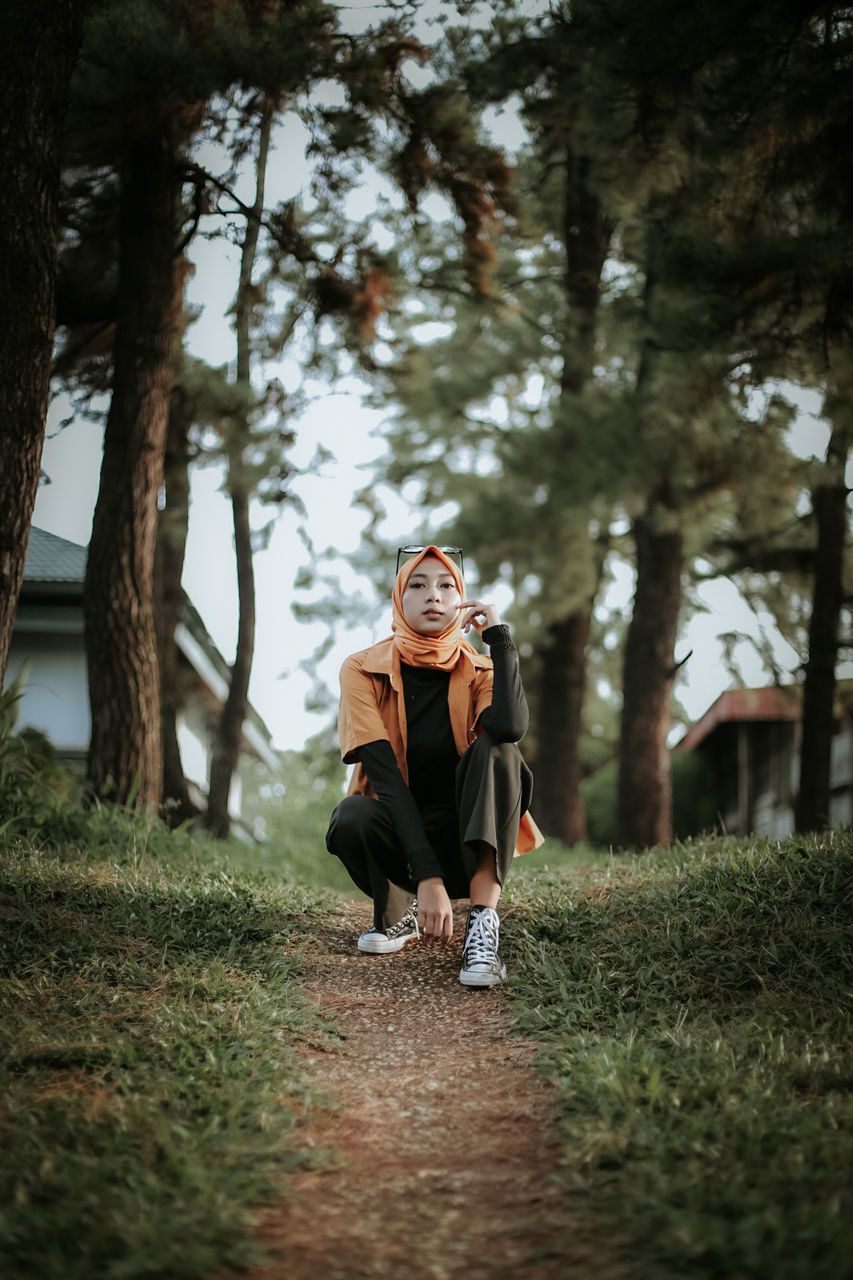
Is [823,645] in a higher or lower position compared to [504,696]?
higher

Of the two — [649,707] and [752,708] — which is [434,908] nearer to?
[649,707]

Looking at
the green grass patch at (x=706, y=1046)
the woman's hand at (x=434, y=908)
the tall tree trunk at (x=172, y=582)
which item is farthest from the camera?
the tall tree trunk at (x=172, y=582)

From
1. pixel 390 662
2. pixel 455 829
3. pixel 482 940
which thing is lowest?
pixel 482 940

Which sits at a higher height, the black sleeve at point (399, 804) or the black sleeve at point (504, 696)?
the black sleeve at point (504, 696)

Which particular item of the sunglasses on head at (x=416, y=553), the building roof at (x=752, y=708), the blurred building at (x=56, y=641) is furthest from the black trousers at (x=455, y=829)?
the building roof at (x=752, y=708)

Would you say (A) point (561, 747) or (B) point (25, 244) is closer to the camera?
(B) point (25, 244)

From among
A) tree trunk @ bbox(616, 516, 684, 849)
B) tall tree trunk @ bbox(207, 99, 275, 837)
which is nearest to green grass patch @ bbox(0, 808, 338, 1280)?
tree trunk @ bbox(616, 516, 684, 849)

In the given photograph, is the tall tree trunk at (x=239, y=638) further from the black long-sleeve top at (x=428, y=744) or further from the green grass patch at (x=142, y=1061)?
the black long-sleeve top at (x=428, y=744)

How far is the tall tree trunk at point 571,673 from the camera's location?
436 inches

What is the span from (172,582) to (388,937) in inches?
296

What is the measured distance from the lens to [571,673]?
37.4 ft

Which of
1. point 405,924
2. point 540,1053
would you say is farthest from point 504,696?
point 540,1053

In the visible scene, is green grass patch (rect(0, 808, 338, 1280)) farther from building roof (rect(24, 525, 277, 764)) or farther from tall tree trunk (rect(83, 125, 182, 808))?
building roof (rect(24, 525, 277, 764))

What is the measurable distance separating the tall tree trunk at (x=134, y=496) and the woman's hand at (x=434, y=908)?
10.0 ft
